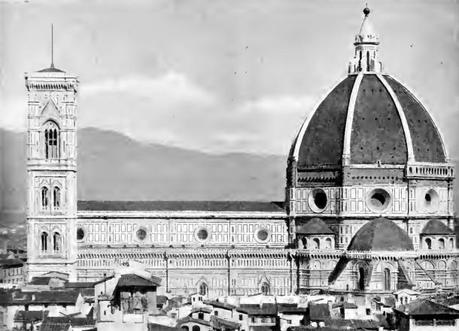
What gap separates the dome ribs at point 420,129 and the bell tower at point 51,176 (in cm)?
1657

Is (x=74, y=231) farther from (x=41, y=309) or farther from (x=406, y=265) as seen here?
(x=41, y=309)

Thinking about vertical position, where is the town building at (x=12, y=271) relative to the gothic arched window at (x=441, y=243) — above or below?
below

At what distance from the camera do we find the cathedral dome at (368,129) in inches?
3543

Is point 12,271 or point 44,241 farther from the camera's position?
point 12,271

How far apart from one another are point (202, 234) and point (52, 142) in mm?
8640

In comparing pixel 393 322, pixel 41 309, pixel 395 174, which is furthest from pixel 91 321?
pixel 395 174

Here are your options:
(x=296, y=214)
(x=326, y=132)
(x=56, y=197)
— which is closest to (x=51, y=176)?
(x=56, y=197)

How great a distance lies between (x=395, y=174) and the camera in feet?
295

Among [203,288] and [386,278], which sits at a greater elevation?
[386,278]

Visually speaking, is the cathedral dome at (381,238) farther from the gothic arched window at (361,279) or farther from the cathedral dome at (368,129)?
the cathedral dome at (368,129)

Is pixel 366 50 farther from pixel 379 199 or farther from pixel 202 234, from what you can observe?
pixel 202 234

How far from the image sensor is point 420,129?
90875 millimetres

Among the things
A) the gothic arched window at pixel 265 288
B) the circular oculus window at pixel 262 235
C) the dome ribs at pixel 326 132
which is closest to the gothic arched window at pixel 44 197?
the circular oculus window at pixel 262 235

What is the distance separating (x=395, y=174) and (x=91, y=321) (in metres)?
32.7
